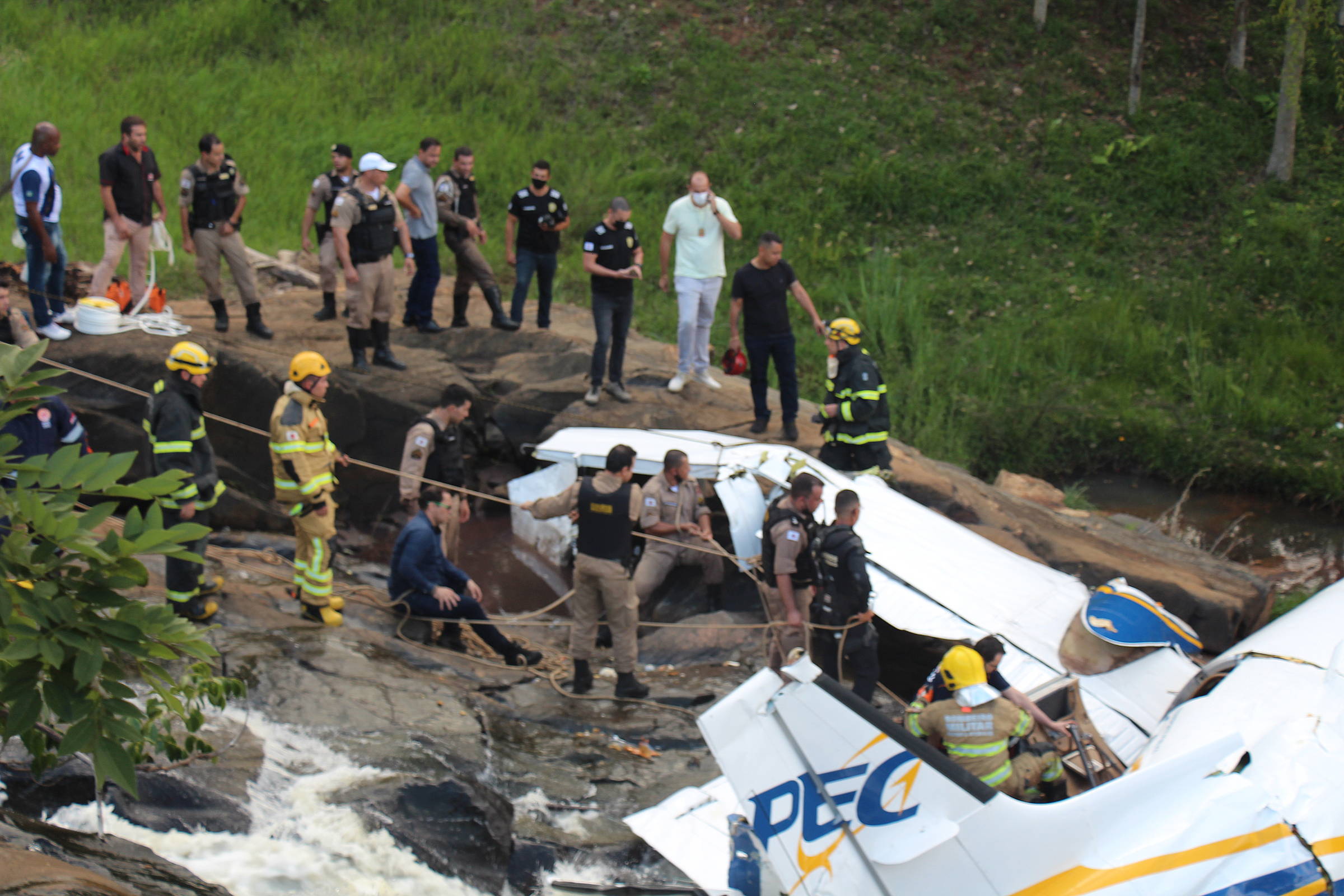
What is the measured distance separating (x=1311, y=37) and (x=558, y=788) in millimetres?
21778

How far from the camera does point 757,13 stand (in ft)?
72.5

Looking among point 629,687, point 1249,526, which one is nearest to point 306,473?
point 629,687

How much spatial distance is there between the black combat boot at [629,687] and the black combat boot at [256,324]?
218 inches

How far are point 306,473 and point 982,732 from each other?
4.31m

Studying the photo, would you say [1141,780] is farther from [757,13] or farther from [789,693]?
[757,13]

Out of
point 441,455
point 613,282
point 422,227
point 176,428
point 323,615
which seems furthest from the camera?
point 422,227

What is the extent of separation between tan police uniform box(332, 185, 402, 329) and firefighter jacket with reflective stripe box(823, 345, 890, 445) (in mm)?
4024

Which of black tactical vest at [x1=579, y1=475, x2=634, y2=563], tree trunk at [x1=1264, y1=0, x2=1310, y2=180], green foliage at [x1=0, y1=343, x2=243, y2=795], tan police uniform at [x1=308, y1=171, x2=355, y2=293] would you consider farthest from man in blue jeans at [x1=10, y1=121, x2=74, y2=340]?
tree trunk at [x1=1264, y1=0, x2=1310, y2=180]

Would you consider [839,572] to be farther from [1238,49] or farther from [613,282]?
[1238,49]

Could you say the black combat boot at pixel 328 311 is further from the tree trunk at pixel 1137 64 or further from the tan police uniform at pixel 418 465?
the tree trunk at pixel 1137 64

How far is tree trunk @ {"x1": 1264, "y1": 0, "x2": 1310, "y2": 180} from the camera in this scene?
1734 centimetres

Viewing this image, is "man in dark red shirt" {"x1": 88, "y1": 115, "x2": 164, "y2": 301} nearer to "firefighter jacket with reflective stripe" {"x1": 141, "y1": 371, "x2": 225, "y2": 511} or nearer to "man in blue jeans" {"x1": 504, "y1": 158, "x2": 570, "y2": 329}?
"man in blue jeans" {"x1": 504, "y1": 158, "x2": 570, "y2": 329}

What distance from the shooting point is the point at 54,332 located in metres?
9.72

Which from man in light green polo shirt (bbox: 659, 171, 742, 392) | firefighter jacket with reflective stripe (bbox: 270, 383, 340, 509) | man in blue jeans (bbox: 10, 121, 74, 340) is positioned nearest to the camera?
firefighter jacket with reflective stripe (bbox: 270, 383, 340, 509)
